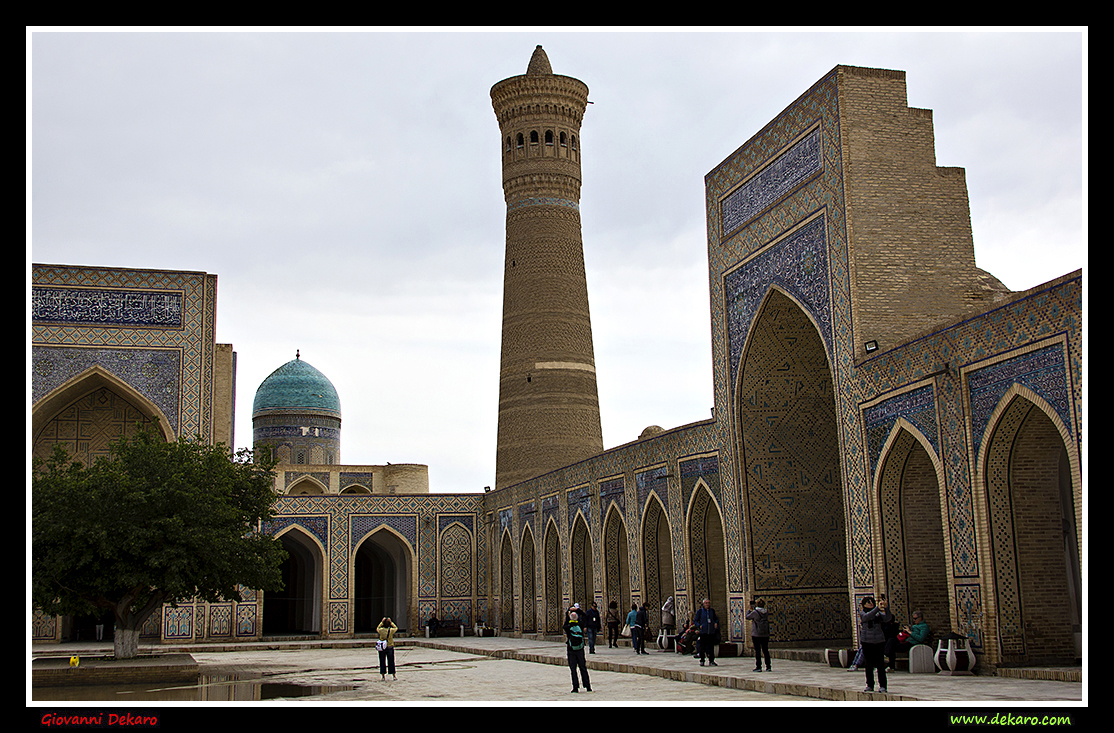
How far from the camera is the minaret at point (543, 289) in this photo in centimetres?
2325

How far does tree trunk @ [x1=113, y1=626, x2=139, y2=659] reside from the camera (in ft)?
43.0

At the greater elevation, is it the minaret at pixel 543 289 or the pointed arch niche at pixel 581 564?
the minaret at pixel 543 289

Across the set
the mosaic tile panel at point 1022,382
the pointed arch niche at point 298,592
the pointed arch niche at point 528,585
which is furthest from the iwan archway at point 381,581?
the mosaic tile panel at point 1022,382

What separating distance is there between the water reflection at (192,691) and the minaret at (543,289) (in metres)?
12.0

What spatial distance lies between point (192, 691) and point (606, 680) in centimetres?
376

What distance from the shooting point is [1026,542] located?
880 cm

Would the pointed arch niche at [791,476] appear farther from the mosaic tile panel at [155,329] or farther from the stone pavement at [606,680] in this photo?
the mosaic tile panel at [155,329]

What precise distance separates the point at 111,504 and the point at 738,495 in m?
7.15

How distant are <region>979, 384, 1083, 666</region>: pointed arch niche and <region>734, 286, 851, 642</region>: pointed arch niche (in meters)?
4.07

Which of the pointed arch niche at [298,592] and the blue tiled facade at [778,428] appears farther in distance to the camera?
the pointed arch niche at [298,592]

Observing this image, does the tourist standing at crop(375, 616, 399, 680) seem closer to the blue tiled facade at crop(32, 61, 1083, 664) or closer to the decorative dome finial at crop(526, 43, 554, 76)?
the blue tiled facade at crop(32, 61, 1083, 664)

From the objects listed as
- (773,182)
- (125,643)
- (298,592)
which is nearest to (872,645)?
(773,182)
